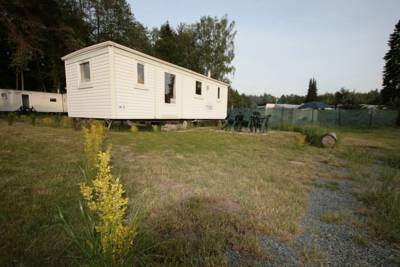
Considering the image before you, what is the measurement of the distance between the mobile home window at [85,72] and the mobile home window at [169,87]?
115 inches

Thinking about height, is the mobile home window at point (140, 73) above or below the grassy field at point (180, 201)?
above

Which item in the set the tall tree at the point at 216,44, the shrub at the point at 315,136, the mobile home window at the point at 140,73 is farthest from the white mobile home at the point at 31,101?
the shrub at the point at 315,136

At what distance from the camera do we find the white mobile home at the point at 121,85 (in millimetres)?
6309

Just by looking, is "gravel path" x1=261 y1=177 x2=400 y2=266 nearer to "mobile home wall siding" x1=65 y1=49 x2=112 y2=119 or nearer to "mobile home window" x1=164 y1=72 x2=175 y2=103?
"mobile home wall siding" x1=65 y1=49 x2=112 y2=119

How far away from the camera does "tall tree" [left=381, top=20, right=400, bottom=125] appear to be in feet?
83.3

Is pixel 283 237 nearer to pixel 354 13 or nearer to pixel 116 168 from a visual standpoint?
pixel 116 168

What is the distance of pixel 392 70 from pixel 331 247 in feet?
120

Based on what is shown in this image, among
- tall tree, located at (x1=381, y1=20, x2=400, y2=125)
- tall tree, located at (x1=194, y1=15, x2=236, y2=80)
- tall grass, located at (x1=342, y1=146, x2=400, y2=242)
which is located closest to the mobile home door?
tall tree, located at (x1=194, y1=15, x2=236, y2=80)

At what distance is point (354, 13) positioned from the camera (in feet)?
25.8

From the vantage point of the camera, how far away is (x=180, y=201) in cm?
197

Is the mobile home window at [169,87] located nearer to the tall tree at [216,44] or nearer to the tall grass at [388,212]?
the tall grass at [388,212]

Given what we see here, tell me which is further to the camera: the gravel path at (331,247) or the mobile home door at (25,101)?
the mobile home door at (25,101)

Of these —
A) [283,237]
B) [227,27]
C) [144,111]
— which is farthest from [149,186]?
[227,27]

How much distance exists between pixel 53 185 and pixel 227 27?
26067 mm
